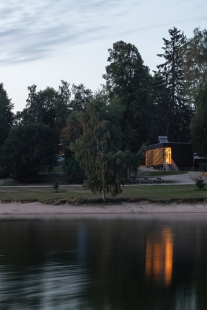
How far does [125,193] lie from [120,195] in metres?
1.00

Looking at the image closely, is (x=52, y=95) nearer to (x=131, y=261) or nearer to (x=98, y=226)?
(x=98, y=226)

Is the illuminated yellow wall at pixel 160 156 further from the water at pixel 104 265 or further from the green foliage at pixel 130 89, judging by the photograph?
the water at pixel 104 265

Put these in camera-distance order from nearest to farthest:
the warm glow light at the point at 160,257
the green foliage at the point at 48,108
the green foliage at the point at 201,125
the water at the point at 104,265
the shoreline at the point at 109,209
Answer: the water at the point at 104,265 → the warm glow light at the point at 160,257 → the shoreline at the point at 109,209 → the green foliage at the point at 201,125 → the green foliage at the point at 48,108

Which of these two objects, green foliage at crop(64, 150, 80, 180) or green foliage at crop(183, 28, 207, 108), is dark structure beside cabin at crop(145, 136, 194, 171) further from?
green foliage at crop(64, 150, 80, 180)

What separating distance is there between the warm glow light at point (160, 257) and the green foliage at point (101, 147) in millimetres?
12432

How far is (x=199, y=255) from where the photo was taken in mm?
27812

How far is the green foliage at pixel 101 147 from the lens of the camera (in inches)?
1941

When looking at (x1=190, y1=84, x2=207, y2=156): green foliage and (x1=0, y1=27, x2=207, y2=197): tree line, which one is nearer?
(x1=0, y1=27, x2=207, y2=197): tree line

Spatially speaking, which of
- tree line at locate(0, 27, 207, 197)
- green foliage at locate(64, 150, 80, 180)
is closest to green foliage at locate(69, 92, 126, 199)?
tree line at locate(0, 27, 207, 197)

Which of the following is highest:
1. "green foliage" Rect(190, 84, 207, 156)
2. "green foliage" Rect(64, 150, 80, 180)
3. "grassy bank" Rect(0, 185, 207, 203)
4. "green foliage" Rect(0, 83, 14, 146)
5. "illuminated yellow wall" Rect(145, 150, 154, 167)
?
"green foliage" Rect(0, 83, 14, 146)

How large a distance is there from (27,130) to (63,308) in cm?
6016

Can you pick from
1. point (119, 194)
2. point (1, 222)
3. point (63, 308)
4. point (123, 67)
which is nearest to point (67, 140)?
point (123, 67)

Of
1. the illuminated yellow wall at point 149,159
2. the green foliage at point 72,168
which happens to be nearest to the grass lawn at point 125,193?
the green foliage at point 72,168

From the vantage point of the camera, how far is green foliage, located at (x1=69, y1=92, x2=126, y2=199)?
49.3m
